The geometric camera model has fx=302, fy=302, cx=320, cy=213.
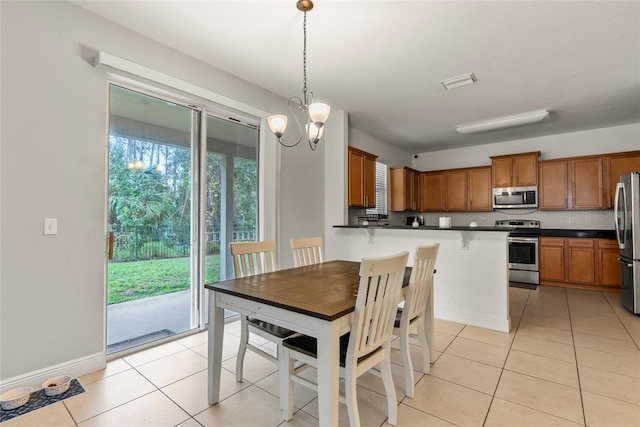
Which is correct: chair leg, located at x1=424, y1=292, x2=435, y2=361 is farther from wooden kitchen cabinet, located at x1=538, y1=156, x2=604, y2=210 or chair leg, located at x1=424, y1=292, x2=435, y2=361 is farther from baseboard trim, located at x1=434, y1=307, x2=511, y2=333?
wooden kitchen cabinet, located at x1=538, y1=156, x2=604, y2=210

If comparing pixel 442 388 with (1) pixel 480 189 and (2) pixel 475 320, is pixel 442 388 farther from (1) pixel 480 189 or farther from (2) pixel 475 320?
(1) pixel 480 189

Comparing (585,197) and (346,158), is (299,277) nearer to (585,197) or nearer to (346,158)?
(346,158)

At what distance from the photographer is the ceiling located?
91.7 inches

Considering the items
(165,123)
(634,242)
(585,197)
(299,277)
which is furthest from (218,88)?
(585,197)

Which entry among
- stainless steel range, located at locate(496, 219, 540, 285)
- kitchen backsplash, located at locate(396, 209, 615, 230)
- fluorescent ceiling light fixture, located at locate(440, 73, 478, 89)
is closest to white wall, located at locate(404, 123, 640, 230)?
kitchen backsplash, located at locate(396, 209, 615, 230)

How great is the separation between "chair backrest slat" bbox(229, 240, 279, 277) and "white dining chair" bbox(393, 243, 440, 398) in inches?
46.1

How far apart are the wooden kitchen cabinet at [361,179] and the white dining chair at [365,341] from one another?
304cm

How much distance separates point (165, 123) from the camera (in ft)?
9.81

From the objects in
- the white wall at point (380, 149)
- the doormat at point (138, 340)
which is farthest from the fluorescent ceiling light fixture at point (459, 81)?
the doormat at point (138, 340)

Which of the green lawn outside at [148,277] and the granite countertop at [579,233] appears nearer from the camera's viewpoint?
the green lawn outside at [148,277]

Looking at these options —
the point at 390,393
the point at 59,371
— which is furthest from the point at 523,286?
the point at 59,371

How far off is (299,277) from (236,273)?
1.58 feet

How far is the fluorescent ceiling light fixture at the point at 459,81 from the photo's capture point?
11.1ft

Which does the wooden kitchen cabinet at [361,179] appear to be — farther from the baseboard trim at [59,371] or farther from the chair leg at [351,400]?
the baseboard trim at [59,371]
